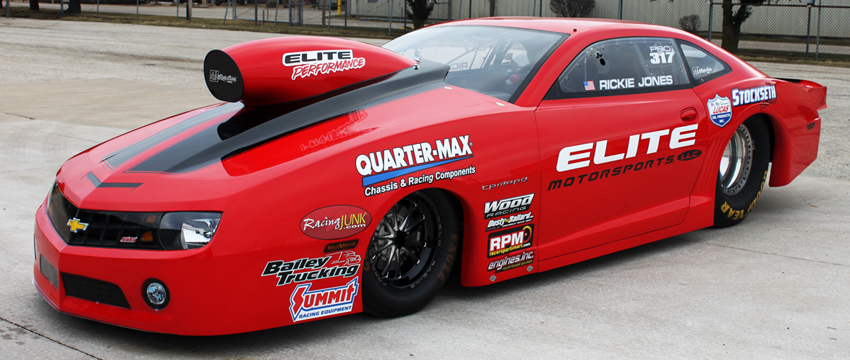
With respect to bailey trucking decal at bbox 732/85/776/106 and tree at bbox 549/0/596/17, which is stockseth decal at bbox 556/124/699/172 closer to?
bailey trucking decal at bbox 732/85/776/106

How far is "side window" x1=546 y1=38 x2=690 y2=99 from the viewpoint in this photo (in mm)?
4043

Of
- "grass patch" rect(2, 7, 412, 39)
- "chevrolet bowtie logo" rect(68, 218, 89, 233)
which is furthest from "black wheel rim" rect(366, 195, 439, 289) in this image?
"grass patch" rect(2, 7, 412, 39)

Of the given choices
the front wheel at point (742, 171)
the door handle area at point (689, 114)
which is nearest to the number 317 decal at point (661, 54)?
the door handle area at point (689, 114)

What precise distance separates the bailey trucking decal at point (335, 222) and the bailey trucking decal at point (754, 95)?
2770 mm

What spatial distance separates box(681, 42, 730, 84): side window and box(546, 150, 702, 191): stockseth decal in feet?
1.66

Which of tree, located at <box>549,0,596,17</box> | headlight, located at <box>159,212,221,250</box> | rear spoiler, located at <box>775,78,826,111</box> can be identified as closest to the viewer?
headlight, located at <box>159,212,221,250</box>

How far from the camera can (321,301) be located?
313 centimetres

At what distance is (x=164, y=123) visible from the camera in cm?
396

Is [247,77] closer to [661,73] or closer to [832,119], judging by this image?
[661,73]

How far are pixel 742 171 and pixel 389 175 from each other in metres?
3.05

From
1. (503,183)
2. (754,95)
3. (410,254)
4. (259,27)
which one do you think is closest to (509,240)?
(503,183)

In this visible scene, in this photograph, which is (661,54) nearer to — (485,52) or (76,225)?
(485,52)

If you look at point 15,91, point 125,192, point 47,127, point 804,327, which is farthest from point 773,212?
point 15,91

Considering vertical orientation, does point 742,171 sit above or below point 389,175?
below
